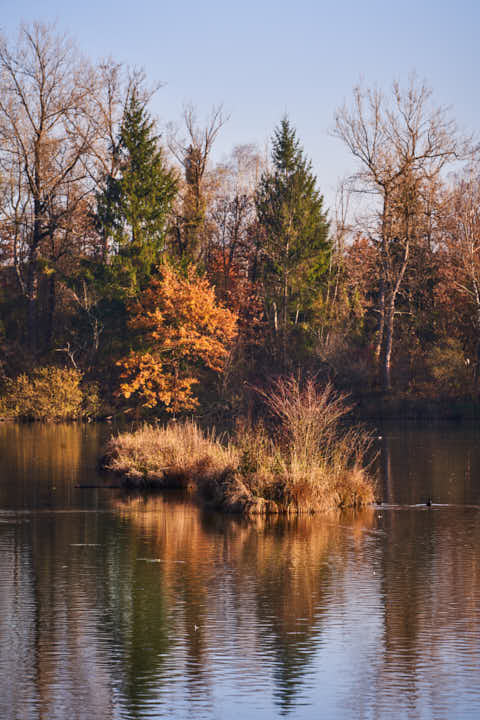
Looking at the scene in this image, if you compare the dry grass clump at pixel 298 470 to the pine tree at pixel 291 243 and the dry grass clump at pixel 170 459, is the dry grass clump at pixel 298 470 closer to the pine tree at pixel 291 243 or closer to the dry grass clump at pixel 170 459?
the dry grass clump at pixel 170 459

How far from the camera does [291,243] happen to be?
64000 mm

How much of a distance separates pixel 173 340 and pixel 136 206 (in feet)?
26.3

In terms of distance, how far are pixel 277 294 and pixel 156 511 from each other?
139ft

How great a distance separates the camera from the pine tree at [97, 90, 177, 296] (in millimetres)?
58000

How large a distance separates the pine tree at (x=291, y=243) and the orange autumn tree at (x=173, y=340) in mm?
6831

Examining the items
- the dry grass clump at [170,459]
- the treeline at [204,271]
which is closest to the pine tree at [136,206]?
the treeline at [204,271]

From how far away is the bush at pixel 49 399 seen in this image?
182 feet

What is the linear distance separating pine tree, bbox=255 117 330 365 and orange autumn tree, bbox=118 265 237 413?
22.4 feet

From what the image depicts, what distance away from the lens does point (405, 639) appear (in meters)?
11.6

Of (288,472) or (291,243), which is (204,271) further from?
(288,472)

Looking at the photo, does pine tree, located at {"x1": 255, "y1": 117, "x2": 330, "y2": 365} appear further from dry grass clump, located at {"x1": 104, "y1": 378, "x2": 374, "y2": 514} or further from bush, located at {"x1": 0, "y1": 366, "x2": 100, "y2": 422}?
dry grass clump, located at {"x1": 104, "y1": 378, "x2": 374, "y2": 514}

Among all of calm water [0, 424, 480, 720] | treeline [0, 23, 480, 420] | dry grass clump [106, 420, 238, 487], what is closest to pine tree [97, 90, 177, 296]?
treeline [0, 23, 480, 420]

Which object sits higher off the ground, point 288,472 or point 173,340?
point 173,340

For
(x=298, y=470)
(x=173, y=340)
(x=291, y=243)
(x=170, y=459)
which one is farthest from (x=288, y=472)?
(x=291, y=243)
